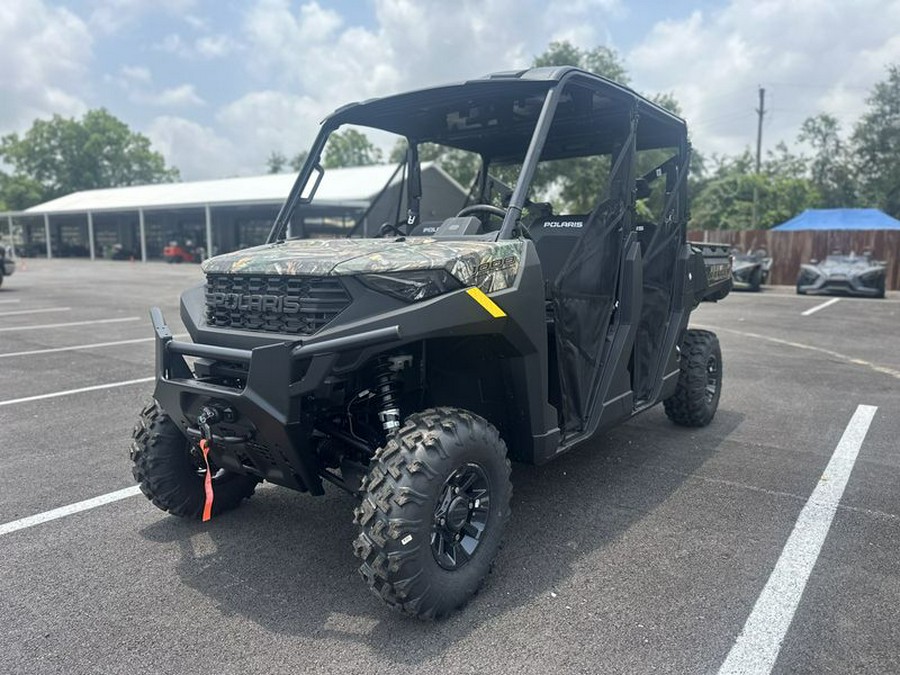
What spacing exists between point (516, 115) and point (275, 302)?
2.04m

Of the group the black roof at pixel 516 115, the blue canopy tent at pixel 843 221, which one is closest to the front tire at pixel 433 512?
the black roof at pixel 516 115

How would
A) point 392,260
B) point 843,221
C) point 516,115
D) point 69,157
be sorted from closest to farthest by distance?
point 392,260 < point 516,115 < point 843,221 < point 69,157

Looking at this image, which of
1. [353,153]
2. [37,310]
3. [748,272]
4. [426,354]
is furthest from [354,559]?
[353,153]

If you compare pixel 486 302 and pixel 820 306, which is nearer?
pixel 486 302

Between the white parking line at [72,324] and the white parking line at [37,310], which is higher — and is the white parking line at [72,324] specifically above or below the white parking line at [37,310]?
below

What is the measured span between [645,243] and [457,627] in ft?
Answer: 9.72

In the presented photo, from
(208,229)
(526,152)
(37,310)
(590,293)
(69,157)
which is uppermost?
(69,157)

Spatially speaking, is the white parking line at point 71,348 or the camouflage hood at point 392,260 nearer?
the camouflage hood at point 392,260

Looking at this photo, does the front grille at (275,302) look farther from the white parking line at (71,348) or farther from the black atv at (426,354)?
the white parking line at (71,348)

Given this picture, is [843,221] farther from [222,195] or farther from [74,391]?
[74,391]

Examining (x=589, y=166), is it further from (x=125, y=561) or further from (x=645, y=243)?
(x=125, y=561)

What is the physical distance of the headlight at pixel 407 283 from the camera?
108 inches

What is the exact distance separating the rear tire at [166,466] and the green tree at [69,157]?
2981 inches

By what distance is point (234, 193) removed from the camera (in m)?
35.9
